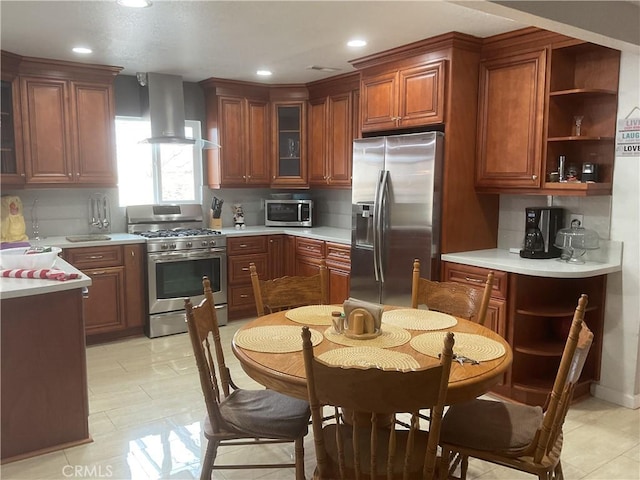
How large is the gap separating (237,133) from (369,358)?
3872mm

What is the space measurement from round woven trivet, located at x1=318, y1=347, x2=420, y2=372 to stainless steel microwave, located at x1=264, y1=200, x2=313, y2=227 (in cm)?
363

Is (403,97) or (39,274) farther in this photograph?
(403,97)

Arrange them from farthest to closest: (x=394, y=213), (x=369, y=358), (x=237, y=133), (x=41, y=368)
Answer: (x=237, y=133) → (x=394, y=213) → (x=41, y=368) → (x=369, y=358)

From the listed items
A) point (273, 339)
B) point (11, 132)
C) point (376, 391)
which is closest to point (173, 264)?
point (11, 132)

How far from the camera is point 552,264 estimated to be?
3289 mm

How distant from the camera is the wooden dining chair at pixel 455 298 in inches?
102

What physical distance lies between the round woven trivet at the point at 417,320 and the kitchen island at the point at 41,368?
1.59 metres

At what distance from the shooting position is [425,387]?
1491mm

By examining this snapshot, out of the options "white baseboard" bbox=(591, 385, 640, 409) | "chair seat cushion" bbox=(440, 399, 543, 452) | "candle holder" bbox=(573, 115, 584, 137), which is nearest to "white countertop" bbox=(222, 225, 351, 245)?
"candle holder" bbox=(573, 115, 584, 137)

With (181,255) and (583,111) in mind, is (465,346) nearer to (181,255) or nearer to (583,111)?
(583,111)

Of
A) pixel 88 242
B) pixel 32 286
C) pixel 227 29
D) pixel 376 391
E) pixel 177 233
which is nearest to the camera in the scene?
pixel 376 391

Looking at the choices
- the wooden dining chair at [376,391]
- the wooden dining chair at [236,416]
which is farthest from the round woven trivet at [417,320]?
the wooden dining chair at [376,391]

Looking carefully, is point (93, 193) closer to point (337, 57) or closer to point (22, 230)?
point (22, 230)

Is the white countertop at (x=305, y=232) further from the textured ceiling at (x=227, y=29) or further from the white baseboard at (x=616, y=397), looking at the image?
the white baseboard at (x=616, y=397)
